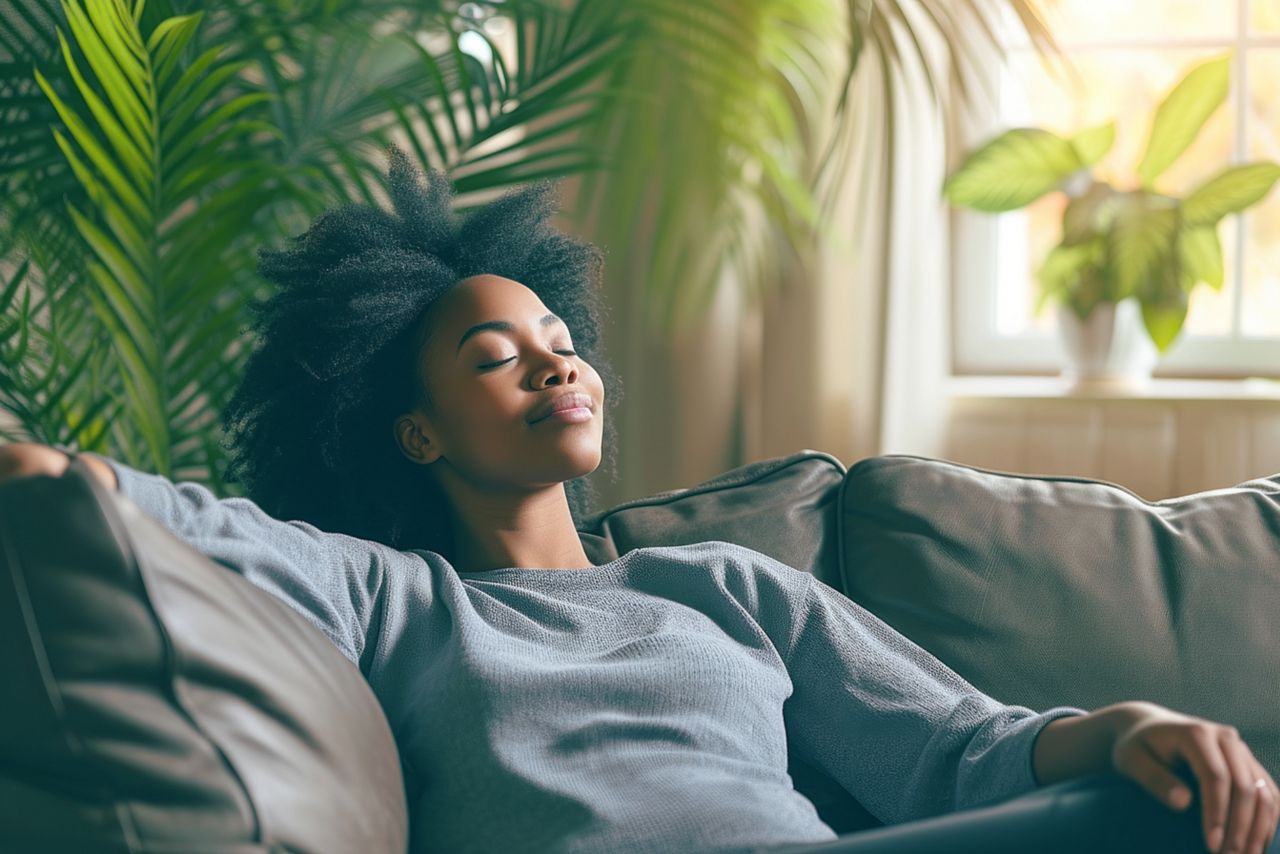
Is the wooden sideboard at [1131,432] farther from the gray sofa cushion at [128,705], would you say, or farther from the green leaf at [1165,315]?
the gray sofa cushion at [128,705]

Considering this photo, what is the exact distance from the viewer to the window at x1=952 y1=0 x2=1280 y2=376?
2.70 metres

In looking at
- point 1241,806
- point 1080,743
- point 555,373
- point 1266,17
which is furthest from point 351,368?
point 1266,17

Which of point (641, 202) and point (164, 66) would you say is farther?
point (641, 202)

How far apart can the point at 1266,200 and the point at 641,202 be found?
4.37 feet

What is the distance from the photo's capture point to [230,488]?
2242mm

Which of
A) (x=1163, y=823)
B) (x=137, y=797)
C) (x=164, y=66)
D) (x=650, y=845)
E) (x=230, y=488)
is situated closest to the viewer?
(x=137, y=797)

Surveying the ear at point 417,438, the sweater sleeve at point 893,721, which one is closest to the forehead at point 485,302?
the ear at point 417,438

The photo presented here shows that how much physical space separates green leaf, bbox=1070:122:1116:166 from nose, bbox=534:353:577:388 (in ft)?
5.13

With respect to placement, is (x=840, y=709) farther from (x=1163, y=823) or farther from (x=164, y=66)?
(x=164, y=66)

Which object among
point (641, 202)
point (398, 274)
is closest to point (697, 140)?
point (641, 202)

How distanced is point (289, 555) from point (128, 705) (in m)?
0.36

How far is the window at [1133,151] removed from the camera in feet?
8.85

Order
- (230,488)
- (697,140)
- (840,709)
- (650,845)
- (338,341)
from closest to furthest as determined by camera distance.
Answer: (650,845) → (840,709) → (338,341) → (697,140) → (230,488)

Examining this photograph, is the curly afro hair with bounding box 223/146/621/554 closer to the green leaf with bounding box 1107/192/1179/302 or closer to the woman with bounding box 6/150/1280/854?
the woman with bounding box 6/150/1280/854
